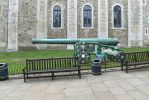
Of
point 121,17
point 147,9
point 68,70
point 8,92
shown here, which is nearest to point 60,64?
point 68,70

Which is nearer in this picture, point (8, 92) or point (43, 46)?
point (8, 92)

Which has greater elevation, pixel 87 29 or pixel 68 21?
pixel 68 21

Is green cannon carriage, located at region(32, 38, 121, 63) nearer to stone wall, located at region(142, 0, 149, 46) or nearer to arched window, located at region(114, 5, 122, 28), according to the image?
arched window, located at region(114, 5, 122, 28)

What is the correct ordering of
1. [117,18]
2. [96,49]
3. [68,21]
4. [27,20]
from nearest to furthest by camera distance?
[96,49] → [68,21] → [27,20] → [117,18]

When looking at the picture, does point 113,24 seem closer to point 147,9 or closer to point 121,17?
point 121,17

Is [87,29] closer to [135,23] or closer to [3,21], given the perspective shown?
[135,23]

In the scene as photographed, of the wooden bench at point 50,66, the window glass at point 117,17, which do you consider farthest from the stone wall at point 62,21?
the wooden bench at point 50,66

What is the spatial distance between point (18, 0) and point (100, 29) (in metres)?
10.2

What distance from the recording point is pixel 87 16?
105 ft

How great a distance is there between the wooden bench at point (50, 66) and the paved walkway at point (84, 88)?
1.36 feet

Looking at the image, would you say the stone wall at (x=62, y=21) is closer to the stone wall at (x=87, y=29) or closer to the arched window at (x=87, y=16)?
the stone wall at (x=87, y=29)

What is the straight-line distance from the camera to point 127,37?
31906 mm

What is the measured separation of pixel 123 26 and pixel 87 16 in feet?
14.6

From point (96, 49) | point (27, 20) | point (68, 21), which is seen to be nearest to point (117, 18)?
point (68, 21)
